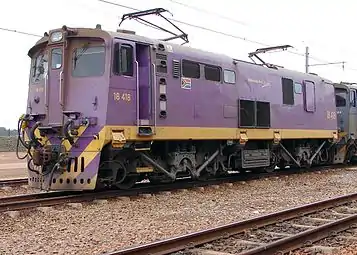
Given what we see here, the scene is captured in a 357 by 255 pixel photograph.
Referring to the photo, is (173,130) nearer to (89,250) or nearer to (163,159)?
(163,159)

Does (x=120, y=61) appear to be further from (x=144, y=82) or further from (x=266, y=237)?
(x=266, y=237)

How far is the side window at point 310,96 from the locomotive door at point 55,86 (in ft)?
33.6

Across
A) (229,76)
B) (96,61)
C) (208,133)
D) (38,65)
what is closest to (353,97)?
(229,76)

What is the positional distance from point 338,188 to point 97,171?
703 centimetres

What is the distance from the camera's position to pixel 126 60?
11367mm

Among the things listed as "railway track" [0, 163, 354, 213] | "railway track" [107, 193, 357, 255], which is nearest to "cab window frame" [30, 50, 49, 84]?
"railway track" [0, 163, 354, 213]

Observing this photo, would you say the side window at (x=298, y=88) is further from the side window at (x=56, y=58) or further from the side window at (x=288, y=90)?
the side window at (x=56, y=58)

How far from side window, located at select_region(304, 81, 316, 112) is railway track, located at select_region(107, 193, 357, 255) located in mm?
9907

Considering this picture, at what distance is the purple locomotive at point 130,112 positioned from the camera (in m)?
10.8

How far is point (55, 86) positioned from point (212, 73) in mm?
4545

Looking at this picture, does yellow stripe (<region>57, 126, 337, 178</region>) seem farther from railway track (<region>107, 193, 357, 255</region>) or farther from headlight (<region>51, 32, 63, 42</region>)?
railway track (<region>107, 193, 357, 255</region>)

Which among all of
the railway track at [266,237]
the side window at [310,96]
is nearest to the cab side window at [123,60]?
the railway track at [266,237]

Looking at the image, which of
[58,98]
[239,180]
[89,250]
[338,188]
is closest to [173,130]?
[58,98]

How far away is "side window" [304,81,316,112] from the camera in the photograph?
18.7 metres
